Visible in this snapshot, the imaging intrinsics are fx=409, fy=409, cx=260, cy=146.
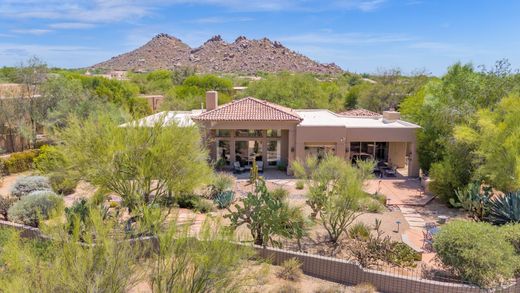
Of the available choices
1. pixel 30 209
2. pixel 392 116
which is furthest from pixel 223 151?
pixel 30 209

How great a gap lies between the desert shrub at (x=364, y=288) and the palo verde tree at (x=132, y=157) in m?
7.82

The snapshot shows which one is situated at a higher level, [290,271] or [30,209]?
[30,209]

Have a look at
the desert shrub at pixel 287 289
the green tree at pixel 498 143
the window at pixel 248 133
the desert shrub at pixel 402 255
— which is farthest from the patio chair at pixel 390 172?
the desert shrub at pixel 287 289

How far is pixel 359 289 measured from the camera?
12.9 meters

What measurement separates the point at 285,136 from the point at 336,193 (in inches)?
582

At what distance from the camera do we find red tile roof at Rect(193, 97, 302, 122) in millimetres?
28766

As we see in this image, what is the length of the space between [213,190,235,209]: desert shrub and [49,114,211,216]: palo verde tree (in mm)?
3887

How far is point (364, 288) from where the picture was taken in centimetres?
1288

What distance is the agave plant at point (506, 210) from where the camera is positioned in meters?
16.7

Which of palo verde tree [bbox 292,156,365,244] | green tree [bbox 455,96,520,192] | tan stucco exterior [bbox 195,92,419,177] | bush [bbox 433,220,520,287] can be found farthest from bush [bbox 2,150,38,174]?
green tree [bbox 455,96,520,192]

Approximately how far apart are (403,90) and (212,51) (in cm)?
11311

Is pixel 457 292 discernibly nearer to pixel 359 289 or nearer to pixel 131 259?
pixel 359 289

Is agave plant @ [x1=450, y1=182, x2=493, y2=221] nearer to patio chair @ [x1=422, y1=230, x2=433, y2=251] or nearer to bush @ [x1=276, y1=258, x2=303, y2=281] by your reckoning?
patio chair @ [x1=422, y1=230, x2=433, y2=251]

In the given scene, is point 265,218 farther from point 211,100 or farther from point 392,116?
point 392,116
